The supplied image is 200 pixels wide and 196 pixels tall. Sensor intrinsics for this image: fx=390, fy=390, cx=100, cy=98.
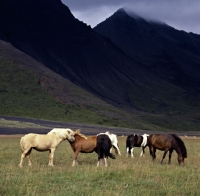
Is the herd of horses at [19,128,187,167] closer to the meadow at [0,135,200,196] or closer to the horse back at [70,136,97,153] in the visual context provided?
the horse back at [70,136,97,153]

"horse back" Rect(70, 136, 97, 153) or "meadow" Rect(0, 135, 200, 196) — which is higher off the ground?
"horse back" Rect(70, 136, 97, 153)

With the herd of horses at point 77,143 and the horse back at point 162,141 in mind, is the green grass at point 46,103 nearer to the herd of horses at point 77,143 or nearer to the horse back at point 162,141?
the horse back at point 162,141

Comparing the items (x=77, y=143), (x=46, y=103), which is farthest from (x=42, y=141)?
(x=46, y=103)

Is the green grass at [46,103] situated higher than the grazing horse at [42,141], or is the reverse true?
the green grass at [46,103]

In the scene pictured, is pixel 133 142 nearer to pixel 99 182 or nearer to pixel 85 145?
pixel 85 145

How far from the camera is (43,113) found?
4906 inches

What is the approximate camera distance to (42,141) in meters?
21.4

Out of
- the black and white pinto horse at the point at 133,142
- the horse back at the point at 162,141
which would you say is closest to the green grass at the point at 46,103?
the black and white pinto horse at the point at 133,142

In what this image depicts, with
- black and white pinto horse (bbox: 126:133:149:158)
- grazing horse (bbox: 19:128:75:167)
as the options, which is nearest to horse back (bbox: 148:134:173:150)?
black and white pinto horse (bbox: 126:133:149:158)

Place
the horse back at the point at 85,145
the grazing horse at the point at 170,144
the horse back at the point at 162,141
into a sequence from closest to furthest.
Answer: the horse back at the point at 85,145 < the grazing horse at the point at 170,144 < the horse back at the point at 162,141

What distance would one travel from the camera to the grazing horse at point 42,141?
830 inches

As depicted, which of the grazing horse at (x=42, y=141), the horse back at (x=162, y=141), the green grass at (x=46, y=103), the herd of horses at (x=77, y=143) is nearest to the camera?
the grazing horse at (x=42, y=141)

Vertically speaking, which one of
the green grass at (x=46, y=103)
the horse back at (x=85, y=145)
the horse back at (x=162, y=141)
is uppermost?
the green grass at (x=46, y=103)

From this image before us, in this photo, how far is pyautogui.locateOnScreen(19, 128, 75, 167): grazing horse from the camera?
21.1 m
